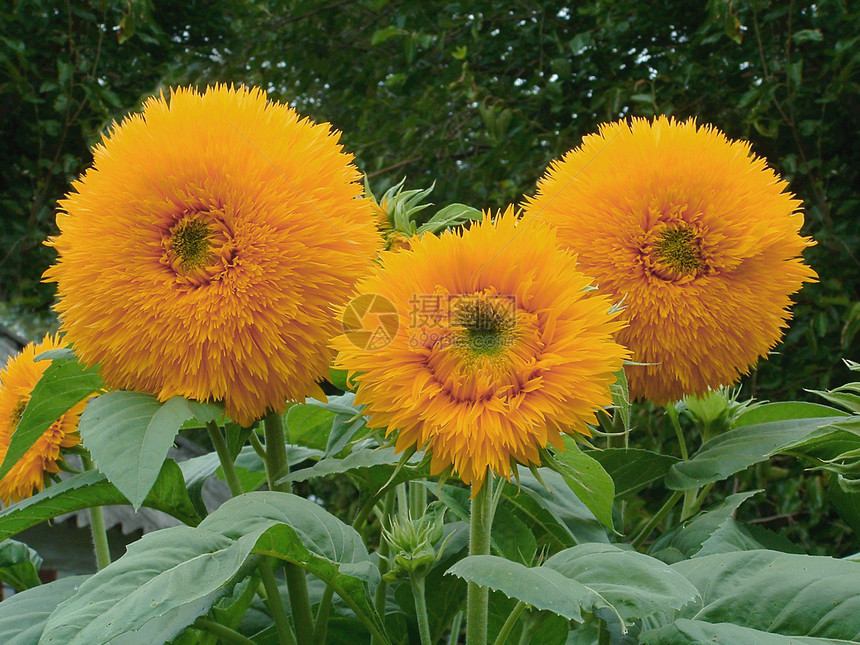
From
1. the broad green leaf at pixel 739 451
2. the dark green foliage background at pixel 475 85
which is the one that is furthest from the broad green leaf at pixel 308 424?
the dark green foliage background at pixel 475 85

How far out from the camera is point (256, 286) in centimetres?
50

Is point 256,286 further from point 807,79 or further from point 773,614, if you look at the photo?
point 807,79

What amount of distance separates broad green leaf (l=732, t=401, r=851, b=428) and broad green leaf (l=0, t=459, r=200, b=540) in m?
0.45

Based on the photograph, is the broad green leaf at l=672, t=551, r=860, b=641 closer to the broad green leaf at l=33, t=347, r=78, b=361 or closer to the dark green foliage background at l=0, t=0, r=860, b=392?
the broad green leaf at l=33, t=347, r=78, b=361

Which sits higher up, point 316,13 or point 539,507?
point 316,13

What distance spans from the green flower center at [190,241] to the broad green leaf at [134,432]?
0.09m

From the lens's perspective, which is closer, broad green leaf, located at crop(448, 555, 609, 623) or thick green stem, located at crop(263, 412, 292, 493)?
broad green leaf, located at crop(448, 555, 609, 623)

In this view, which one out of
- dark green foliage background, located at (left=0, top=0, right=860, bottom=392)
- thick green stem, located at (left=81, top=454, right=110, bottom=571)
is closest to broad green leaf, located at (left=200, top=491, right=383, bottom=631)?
thick green stem, located at (left=81, top=454, right=110, bottom=571)

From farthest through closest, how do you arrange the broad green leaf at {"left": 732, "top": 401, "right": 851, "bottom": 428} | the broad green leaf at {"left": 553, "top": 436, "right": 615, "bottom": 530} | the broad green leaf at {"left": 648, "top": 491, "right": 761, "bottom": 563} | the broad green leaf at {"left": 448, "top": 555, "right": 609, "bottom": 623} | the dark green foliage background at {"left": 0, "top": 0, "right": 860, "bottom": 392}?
the dark green foliage background at {"left": 0, "top": 0, "right": 860, "bottom": 392}, the broad green leaf at {"left": 732, "top": 401, "right": 851, "bottom": 428}, the broad green leaf at {"left": 648, "top": 491, "right": 761, "bottom": 563}, the broad green leaf at {"left": 553, "top": 436, "right": 615, "bottom": 530}, the broad green leaf at {"left": 448, "top": 555, "right": 609, "bottom": 623}

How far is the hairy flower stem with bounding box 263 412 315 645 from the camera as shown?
54 cm

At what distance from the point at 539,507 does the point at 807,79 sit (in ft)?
5.32

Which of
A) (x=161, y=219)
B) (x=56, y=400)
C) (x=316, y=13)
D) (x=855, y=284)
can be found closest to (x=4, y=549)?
(x=56, y=400)

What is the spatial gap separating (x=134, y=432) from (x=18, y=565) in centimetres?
33

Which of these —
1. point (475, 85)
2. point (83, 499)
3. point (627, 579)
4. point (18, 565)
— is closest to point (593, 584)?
point (627, 579)
